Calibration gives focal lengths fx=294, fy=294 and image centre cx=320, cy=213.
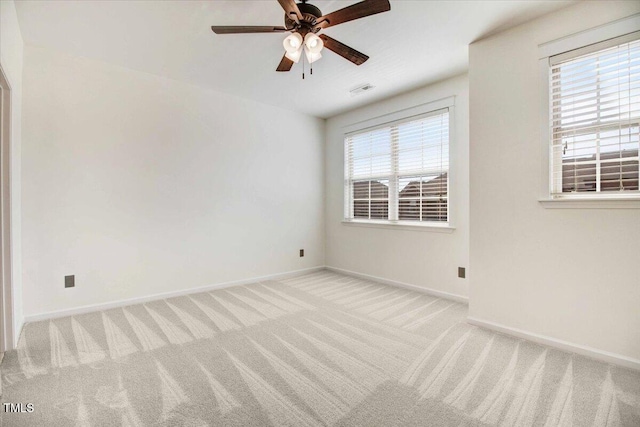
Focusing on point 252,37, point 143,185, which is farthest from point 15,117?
point 252,37

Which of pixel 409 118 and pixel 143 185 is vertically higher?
pixel 409 118

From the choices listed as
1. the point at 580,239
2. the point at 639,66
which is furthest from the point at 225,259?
the point at 639,66

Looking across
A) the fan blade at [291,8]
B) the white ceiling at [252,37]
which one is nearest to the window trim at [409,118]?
the white ceiling at [252,37]

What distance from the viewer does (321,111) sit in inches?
189

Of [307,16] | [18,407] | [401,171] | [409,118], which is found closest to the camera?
[18,407]

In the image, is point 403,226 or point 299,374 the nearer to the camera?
point 299,374

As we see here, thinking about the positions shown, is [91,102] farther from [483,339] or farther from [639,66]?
[639,66]

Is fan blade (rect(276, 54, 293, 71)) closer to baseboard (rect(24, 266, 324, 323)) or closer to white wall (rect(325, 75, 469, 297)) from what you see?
white wall (rect(325, 75, 469, 297))

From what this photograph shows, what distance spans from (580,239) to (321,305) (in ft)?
7.94

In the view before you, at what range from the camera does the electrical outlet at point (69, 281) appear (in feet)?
9.81

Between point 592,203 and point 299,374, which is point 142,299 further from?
point 592,203

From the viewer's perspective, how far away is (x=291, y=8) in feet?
5.86

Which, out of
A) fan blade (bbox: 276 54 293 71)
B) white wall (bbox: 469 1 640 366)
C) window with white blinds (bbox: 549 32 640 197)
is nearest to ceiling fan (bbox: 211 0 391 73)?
fan blade (bbox: 276 54 293 71)

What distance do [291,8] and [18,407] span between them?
2761 mm
